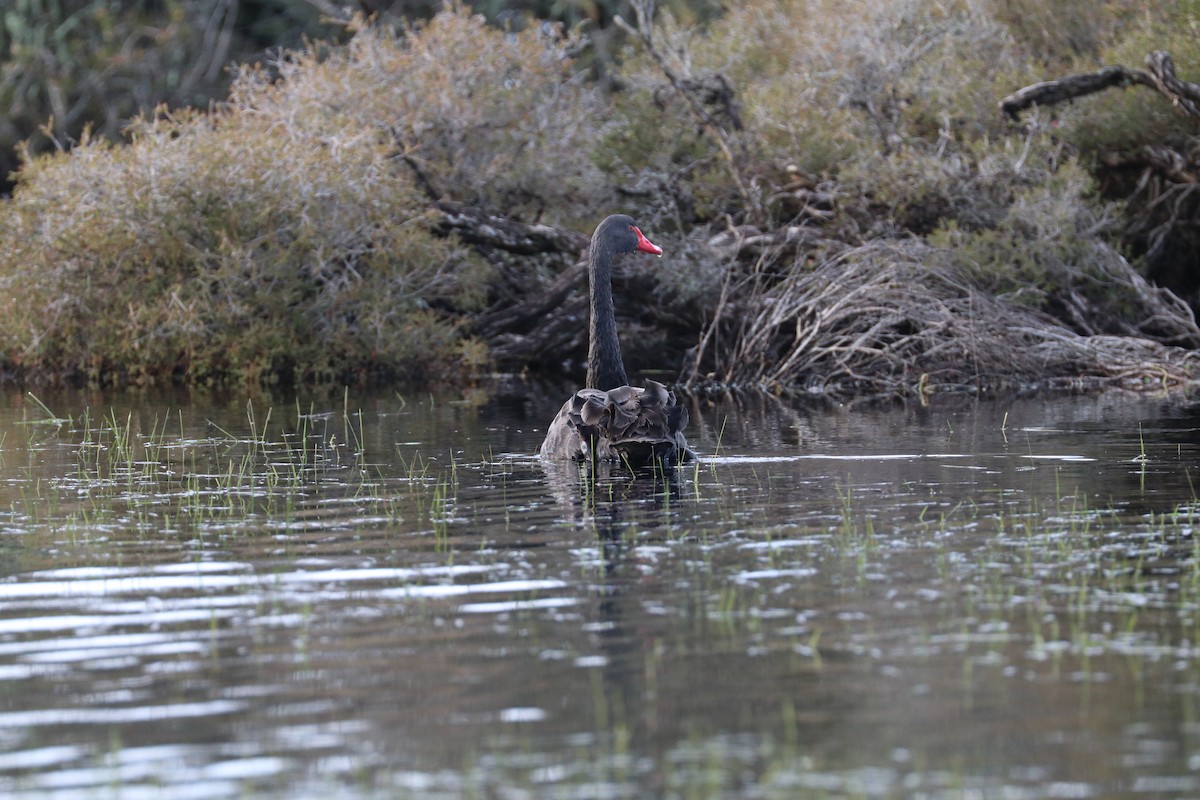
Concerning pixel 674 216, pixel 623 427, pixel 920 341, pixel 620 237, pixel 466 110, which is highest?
pixel 466 110

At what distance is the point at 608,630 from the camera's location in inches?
247

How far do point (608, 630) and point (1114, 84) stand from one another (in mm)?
16734

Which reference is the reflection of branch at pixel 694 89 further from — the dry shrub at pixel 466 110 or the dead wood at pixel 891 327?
the dry shrub at pixel 466 110

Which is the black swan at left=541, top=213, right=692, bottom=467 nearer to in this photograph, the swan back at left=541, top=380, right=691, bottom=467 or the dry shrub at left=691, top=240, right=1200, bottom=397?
the swan back at left=541, top=380, right=691, bottom=467

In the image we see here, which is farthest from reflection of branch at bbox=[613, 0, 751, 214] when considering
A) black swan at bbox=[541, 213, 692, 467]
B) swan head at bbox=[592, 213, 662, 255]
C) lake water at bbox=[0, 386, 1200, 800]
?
lake water at bbox=[0, 386, 1200, 800]

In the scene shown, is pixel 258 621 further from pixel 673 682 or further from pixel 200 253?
pixel 200 253

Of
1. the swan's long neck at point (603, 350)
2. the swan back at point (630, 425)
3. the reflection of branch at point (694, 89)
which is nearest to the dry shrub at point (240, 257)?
the reflection of branch at point (694, 89)

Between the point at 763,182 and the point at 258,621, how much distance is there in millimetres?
18101

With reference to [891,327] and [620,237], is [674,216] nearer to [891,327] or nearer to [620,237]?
[891,327]

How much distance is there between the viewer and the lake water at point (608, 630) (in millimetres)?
4766

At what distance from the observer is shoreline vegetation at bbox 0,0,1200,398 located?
19906 millimetres

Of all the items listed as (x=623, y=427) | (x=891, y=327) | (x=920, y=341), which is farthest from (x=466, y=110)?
(x=623, y=427)

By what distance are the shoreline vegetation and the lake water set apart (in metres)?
8.50

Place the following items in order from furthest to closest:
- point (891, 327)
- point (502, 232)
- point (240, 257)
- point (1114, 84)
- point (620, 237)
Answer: point (502, 232)
point (240, 257)
point (1114, 84)
point (891, 327)
point (620, 237)
